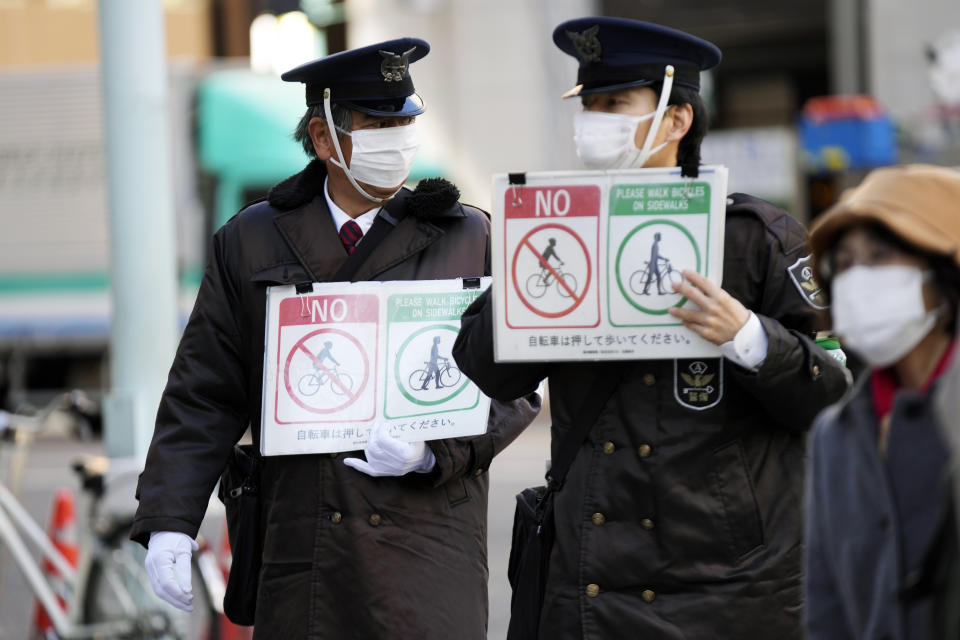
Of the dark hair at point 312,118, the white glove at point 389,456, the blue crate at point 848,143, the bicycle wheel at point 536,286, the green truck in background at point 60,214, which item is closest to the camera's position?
the bicycle wheel at point 536,286

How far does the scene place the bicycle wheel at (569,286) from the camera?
3.05 meters

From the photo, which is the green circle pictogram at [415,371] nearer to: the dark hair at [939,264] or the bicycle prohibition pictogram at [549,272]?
the bicycle prohibition pictogram at [549,272]

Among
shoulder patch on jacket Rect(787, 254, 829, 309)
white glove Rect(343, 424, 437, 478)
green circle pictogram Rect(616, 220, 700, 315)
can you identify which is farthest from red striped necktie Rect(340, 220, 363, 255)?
shoulder patch on jacket Rect(787, 254, 829, 309)

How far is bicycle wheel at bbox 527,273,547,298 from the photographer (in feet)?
10.1

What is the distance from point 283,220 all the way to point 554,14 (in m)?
16.4

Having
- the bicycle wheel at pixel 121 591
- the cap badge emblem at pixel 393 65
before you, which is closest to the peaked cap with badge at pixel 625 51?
the cap badge emblem at pixel 393 65

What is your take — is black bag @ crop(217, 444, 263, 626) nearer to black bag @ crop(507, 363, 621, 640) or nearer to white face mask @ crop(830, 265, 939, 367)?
black bag @ crop(507, 363, 621, 640)

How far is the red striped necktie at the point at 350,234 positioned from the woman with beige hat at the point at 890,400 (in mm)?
1744

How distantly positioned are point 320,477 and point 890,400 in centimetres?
176

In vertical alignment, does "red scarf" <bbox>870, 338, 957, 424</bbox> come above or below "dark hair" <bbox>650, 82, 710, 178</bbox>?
below

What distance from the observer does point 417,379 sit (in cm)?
370

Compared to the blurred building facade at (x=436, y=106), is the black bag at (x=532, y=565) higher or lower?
lower

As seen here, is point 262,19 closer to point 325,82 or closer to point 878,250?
point 325,82

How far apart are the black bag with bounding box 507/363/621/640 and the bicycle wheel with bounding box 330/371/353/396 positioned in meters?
0.65
